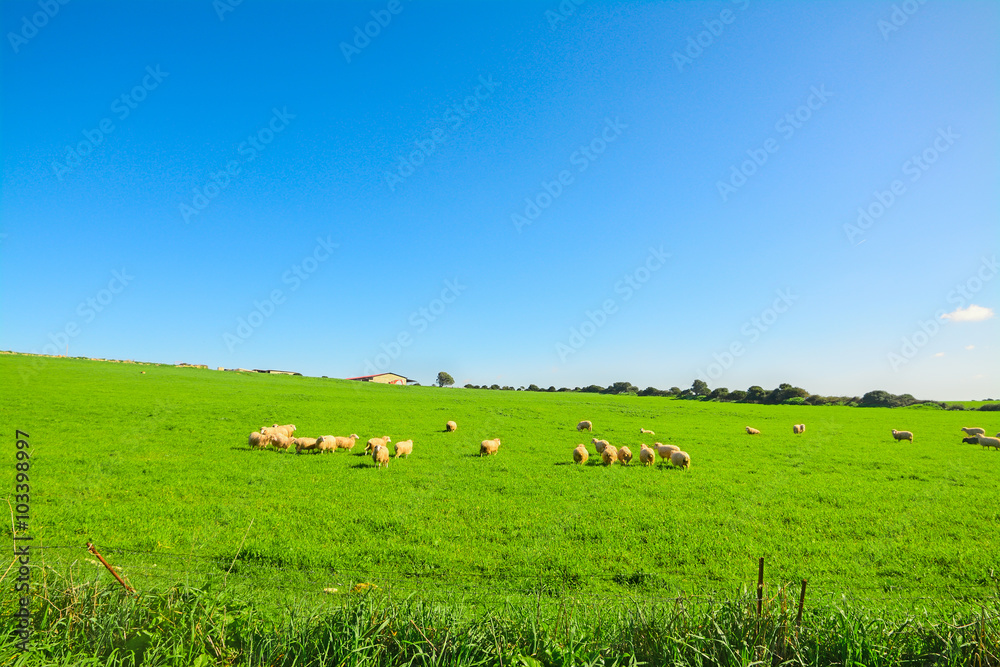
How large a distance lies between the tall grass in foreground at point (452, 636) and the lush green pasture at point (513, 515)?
2.82 feet

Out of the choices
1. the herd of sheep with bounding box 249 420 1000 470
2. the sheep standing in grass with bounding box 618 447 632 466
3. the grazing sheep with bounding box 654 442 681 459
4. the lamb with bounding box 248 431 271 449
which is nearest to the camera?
the herd of sheep with bounding box 249 420 1000 470

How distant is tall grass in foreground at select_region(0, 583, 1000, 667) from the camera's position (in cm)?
392

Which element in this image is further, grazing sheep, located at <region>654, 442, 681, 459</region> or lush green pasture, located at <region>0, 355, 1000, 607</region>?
grazing sheep, located at <region>654, 442, 681, 459</region>

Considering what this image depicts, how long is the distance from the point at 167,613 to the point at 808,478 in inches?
764

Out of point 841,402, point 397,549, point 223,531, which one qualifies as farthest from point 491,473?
point 841,402

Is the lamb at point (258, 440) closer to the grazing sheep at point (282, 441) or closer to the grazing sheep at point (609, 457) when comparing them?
the grazing sheep at point (282, 441)

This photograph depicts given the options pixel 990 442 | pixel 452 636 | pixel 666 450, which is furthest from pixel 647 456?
pixel 990 442

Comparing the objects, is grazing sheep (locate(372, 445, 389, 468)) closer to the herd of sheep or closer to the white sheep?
the herd of sheep

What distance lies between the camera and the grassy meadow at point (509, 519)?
7562 millimetres

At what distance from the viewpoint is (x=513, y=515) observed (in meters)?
11.5

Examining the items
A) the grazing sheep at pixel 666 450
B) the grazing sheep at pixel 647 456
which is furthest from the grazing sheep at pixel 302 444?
the grazing sheep at pixel 666 450

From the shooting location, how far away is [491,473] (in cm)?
1655

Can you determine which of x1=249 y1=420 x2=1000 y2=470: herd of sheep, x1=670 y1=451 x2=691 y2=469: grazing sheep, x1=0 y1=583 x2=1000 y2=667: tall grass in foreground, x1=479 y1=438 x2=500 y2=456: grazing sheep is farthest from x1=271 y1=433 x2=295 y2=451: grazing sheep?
x1=0 y1=583 x2=1000 y2=667: tall grass in foreground

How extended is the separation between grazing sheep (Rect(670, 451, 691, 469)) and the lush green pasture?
18.9 inches
